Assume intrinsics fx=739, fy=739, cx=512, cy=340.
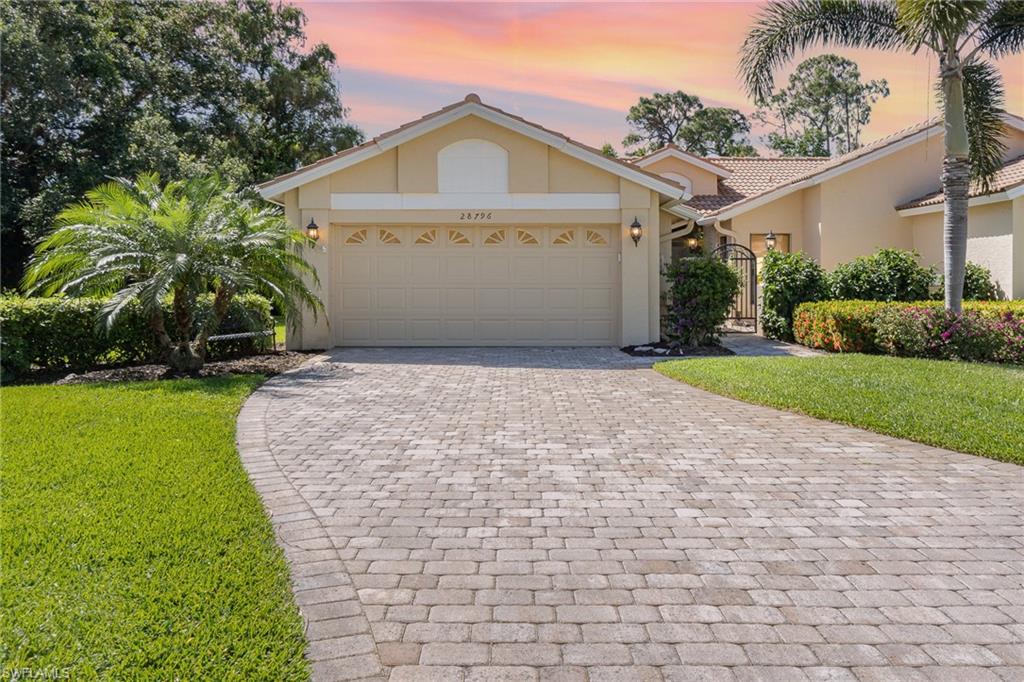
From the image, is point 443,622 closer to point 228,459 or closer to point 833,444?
point 228,459

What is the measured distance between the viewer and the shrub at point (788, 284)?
15453mm

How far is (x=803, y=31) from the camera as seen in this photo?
13.6 metres

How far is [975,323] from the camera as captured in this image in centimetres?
1136

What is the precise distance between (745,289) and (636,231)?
20.2 ft

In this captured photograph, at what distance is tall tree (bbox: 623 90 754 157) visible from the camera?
151ft

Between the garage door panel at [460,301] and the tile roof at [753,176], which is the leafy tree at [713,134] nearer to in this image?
the tile roof at [753,176]

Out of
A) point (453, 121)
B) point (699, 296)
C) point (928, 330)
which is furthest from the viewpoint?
point (453, 121)

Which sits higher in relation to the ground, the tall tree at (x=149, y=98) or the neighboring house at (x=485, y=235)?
the tall tree at (x=149, y=98)

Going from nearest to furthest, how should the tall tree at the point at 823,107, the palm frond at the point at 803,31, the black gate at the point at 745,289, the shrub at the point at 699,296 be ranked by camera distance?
the palm frond at the point at 803,31
the shrub at the point at 699,296
the black gate at the point at 745,289
the tall tree at the point at 823,107

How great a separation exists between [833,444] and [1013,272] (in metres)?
11.7

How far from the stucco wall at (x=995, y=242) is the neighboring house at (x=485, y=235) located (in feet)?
0.14

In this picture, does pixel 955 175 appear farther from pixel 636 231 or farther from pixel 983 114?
pixel 636 231

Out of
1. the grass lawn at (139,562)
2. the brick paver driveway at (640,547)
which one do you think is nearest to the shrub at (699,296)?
the brick paver driveway at (640,547)

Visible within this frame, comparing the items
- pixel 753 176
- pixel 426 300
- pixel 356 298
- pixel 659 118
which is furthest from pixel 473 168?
pixel 659 118
